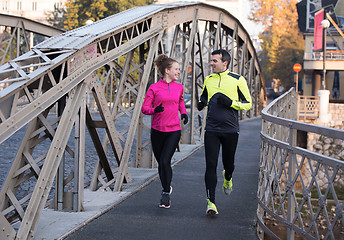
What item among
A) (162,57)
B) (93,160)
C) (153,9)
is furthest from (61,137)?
(93,160)

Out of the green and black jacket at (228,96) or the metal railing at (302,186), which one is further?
the green and black jacket at (228,96)

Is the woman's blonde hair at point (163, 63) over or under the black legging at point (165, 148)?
over

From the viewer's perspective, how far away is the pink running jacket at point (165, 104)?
7.18m

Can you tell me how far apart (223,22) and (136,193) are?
10.3 metres

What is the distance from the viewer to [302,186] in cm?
488

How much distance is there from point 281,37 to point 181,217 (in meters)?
64.9

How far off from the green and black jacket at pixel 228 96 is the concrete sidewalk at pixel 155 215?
3.30 ft

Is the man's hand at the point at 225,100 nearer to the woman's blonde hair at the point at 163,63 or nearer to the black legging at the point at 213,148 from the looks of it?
the black legging at the point at 213,148

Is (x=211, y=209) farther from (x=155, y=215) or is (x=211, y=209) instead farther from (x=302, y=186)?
(x=302, y=186)

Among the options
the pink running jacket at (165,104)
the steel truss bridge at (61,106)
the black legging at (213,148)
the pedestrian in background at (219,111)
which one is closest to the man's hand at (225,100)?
the pedestrian in background at (219,111)

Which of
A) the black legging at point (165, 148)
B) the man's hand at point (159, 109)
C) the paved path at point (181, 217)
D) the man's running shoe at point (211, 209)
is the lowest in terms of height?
the paved path at point (181, 217)

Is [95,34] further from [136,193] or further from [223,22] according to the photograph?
[223,22]

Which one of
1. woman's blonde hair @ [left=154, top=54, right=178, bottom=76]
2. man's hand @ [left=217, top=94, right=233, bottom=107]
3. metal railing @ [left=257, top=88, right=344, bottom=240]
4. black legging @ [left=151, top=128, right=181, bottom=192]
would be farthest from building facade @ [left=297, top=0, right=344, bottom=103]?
metal railing @ [left=257, top=88, right=344, bottom=240]

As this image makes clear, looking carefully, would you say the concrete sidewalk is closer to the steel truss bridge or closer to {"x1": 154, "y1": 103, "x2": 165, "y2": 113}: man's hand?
the steel truss bridge
